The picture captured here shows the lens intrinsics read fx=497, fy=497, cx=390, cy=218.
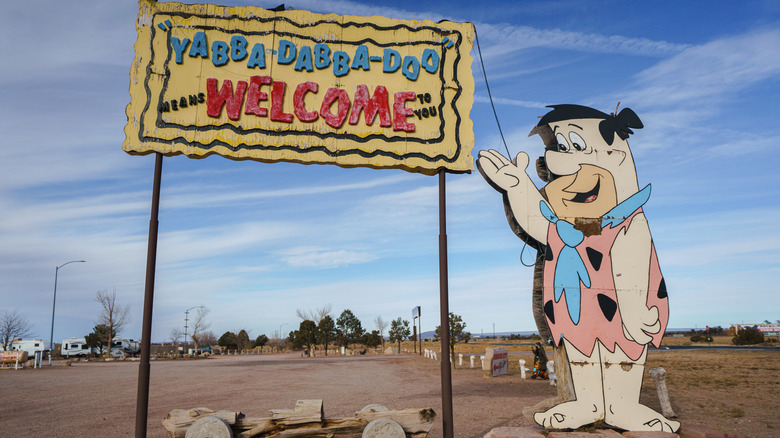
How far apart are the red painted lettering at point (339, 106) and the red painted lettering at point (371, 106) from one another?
133mm

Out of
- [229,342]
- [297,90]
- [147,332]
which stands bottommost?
[229,342]

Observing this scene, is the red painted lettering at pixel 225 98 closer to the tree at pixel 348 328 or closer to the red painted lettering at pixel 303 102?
the red painted lettering at pixel 303 102

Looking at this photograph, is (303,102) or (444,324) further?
(303,102)

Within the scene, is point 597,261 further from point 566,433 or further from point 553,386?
point 553,386

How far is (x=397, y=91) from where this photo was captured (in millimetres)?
8422

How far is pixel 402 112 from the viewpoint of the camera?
830 centimetres

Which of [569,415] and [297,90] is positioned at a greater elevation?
[297,90]

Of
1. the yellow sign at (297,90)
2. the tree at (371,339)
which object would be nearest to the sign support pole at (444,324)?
the yellow sign at (297,90)

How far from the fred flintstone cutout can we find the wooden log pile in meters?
2.23

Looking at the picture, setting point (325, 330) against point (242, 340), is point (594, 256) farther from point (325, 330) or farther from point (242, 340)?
point (242, 340)

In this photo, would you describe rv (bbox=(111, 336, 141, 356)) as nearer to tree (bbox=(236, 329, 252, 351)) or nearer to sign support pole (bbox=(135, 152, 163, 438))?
tree (bbox=(236, 329, 252, 351))

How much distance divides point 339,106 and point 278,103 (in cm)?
99

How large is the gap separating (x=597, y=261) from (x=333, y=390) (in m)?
11.8

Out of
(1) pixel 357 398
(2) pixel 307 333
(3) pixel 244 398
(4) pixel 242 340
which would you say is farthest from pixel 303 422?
(4) pixel 242 340
